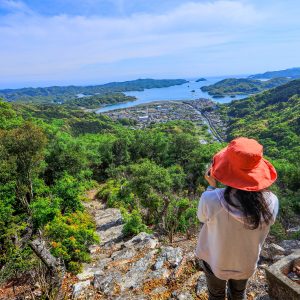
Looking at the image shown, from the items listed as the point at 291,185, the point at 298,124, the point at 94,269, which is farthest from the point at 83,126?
the point at 94,269

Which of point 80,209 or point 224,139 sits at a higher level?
point 80,209

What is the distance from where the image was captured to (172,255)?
19.1ft

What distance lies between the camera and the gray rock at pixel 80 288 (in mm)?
5062

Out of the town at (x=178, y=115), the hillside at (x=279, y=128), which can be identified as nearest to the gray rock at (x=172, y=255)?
the hillside at (x=279, y=128)

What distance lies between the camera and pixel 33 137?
11.2 metres

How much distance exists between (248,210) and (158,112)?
12561 cm

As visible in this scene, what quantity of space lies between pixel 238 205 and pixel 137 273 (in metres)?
4.15

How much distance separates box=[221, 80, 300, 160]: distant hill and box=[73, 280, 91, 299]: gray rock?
39.4m

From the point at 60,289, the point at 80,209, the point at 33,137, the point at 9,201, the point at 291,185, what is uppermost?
the point at 33,137

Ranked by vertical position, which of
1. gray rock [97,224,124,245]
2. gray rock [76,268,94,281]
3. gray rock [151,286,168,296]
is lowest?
gray rock [97,224,124,245]

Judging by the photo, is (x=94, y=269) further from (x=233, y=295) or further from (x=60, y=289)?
(x=233, y=295)

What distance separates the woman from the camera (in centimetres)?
201

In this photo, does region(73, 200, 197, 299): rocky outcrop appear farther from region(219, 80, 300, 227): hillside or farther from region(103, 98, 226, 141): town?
region(103, 98, 226, 141): town

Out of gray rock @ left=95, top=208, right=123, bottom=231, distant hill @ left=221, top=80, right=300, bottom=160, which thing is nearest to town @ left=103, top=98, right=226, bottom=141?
distant hill @ left=221, top=80, right=300, bottom=160
